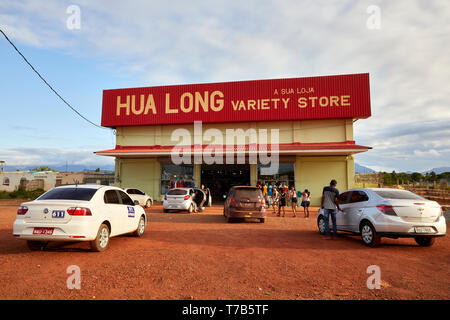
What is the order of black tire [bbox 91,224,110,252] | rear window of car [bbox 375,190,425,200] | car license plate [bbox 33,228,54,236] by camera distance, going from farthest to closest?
1. rear window of car [bbox 375,190,425,200]
2. black tire [bbox 91,224,110,252]
3. car license plate [bbox 33,228,54,236]

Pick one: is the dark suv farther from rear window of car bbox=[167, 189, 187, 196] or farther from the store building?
the store building

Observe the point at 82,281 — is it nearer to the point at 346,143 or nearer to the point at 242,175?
the point at 346,143

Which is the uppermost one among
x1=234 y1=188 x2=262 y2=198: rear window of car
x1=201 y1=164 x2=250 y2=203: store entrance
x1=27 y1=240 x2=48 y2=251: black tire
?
x1=201 y1=164 x2=250 y2=203: store entrance

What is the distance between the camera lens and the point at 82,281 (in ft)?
14.3

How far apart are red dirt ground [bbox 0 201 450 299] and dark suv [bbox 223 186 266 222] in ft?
11.3

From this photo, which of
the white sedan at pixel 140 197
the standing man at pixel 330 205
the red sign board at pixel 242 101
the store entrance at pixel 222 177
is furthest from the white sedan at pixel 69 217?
the store entrance at pixel 222 177

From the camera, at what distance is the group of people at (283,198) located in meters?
14.6

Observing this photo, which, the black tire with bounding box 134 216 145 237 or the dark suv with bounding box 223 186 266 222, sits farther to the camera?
the dark suv with bounding box 223 186 266 222

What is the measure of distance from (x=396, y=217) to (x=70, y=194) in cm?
778

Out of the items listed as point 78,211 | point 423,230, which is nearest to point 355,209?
point 423,230

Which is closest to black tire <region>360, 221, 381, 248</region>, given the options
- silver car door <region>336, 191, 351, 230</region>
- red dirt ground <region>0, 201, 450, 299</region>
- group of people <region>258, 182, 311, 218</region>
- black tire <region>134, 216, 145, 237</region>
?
red dirt ground <region>0, 201, 450, 299</region>

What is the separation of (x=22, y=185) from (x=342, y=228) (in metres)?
40.9

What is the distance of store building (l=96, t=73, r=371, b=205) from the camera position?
69.4ft

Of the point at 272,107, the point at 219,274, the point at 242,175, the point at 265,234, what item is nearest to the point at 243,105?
the point at 272,107
